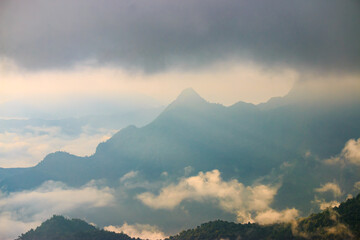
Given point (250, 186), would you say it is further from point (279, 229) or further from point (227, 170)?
point (279, 229)

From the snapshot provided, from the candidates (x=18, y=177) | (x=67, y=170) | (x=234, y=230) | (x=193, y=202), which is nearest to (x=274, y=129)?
(x=193, y=202)

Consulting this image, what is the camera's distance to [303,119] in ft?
269

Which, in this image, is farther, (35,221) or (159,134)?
(159,134)

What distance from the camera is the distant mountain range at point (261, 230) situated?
50.5 m

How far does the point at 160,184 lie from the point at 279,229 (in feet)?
116

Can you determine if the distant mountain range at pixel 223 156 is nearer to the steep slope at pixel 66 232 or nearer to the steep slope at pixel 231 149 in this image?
the steep slope at pixel 231 149

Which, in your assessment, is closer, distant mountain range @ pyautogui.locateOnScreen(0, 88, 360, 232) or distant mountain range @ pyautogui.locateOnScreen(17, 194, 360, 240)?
distant mountain range @ pyautogui.locateOnScreen(17, 194, 360, 240)

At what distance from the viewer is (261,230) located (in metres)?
59.0

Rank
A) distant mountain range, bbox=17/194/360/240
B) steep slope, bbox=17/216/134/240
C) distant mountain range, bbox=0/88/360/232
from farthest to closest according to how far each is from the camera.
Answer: distant mountain range, bbox=0/88/360/232 < steep slope, bbox=17/216/134/240 < distant mountain range, bbox=17/194/360/240

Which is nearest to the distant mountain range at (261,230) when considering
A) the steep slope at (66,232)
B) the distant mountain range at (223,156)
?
the steep slope at (66,232)

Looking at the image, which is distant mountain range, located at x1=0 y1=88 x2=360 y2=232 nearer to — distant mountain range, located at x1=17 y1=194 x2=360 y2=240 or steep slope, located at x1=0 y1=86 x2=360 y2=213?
steep slope, located at x1=0 y1=86 x2=360 y2=213

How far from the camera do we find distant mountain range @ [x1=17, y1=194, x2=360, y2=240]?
50.5 m

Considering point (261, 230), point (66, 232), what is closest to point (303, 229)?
point (261, 230)

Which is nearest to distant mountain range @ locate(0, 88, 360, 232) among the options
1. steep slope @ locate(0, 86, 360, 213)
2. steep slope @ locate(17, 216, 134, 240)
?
steep slope @ locate(0, 86, 360, 213)
